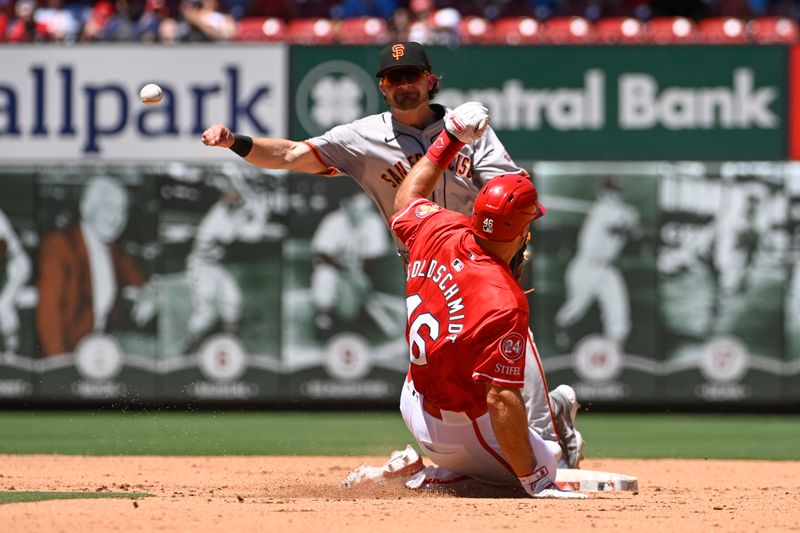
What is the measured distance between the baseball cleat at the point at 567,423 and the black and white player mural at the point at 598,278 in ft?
16.5

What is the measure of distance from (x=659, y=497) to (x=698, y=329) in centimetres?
593

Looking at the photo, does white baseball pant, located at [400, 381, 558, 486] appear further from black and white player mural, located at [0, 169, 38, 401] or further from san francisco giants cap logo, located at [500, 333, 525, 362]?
black and white player mural, located at [0, 169, 38, 401]

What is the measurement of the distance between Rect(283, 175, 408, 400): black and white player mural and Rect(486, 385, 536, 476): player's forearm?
6.40m

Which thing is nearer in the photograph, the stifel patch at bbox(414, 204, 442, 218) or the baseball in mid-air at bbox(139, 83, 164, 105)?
the stifel patch at bbox(414, 204, 442, 218)

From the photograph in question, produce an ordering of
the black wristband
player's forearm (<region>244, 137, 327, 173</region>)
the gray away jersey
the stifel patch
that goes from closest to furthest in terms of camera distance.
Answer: the stifel patch, the black wristband, player's forearm (<region>244, 137, 327, 173</region>), the gray away jersey

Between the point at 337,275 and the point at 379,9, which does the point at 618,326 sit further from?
the point at 379,9

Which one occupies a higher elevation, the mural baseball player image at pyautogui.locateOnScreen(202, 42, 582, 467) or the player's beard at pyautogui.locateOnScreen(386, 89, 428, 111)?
the player's beard at pyautogui.locateOnScreen(386, 89, 428, 111)

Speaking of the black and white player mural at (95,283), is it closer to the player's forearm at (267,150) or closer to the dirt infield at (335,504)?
the dirt infield at (335,504)

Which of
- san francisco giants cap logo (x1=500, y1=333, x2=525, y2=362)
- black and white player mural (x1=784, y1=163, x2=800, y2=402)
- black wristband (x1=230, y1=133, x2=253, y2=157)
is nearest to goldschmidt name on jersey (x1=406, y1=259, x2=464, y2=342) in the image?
san francisco giants cap logo (x1=500, y1=333, x2=525, y2=362)

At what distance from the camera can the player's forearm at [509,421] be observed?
5.48m

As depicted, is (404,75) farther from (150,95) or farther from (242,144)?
(150,95)

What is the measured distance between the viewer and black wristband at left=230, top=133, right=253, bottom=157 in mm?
6363

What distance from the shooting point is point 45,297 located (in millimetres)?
11984

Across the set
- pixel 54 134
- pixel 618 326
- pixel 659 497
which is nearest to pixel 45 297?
pixel 54 134
